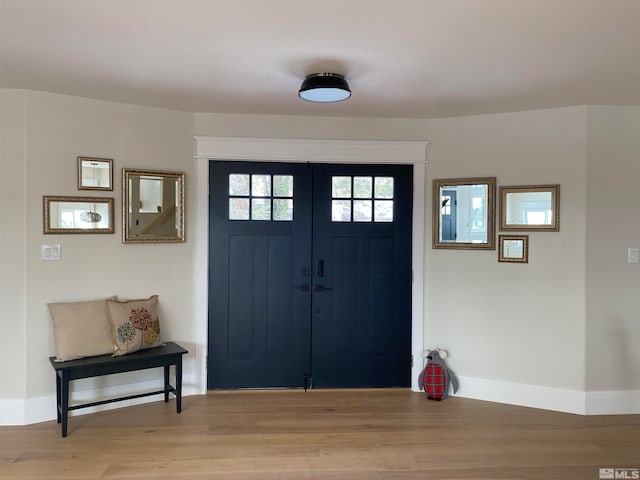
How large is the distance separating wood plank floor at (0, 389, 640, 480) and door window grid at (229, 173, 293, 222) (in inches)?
57.8

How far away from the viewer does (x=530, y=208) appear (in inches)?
142

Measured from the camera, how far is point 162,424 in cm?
322

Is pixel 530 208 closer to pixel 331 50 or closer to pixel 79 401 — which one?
pixel 331 50

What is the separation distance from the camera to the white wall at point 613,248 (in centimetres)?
345

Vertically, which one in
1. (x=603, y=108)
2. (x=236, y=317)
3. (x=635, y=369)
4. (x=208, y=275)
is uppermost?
(x=603, y=108)

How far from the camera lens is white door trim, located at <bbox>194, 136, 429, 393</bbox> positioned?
377cm

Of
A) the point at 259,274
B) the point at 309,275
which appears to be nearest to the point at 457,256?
the point at 309,275

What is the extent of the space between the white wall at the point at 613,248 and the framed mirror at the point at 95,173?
3.54 m

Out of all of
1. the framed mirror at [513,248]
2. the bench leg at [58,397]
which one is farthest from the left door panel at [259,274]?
the framed mirror at [513,248]

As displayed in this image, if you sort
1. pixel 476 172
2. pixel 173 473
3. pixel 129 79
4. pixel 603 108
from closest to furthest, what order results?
pixel 173 473 → pixel 129 79 → pixel 603 108 → pixel 476 172

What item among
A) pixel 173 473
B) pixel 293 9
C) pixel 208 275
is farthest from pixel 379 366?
pixel 293 9

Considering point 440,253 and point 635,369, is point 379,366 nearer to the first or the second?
point 440,253

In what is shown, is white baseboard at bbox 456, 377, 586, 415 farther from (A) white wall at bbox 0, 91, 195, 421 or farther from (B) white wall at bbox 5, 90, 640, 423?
(A) white wall at bbox 0, 91, 195, 421

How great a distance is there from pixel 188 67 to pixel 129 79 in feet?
1.62
